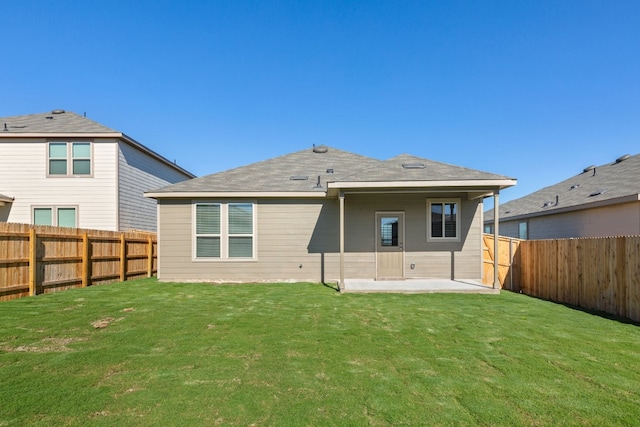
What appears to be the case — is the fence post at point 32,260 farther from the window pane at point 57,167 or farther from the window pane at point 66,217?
the window pane at point 57,167

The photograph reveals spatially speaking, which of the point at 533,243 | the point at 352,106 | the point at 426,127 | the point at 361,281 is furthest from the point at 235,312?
the point at 426,127

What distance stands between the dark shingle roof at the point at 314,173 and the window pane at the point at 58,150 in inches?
228

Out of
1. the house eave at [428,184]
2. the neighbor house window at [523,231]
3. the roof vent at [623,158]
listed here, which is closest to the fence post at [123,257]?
the house eave at [428,184]

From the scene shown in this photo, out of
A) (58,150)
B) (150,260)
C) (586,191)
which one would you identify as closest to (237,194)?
(150,260)

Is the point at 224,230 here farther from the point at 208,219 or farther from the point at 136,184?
the point at 136,184

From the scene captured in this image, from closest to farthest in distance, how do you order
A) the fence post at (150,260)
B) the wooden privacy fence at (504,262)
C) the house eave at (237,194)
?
the wooden privacy fence at (504,262), the house eave at (237,194), the fence post at (150,260)

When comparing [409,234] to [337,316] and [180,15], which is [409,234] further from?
[180,15]

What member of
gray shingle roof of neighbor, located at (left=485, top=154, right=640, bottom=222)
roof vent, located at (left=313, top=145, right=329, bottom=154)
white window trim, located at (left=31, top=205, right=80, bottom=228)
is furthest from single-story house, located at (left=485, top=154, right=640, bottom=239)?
white window trim, located at (left=31, top=205, right=80, bottom=228)

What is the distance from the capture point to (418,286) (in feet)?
29.0

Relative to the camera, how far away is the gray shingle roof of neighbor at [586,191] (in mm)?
10211

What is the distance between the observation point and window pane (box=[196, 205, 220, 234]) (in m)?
10.2

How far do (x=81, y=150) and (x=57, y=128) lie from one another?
4.74ft

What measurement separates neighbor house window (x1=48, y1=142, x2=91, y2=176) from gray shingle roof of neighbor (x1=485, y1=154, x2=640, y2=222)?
17.8 metres

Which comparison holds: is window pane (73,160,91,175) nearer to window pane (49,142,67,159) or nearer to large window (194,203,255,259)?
window pane (49,142,67,159)
